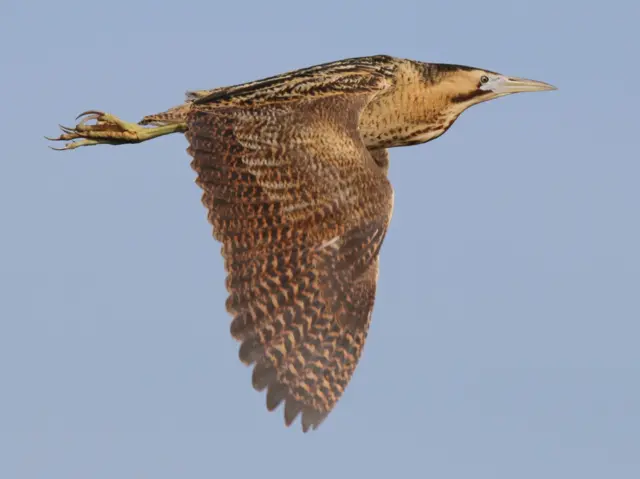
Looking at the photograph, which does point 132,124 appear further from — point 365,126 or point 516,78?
point 516,78

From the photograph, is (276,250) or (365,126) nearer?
(276,250)

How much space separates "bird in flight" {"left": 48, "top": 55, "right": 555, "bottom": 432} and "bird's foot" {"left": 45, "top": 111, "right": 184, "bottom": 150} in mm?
709

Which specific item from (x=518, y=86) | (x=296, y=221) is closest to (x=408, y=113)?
(x=518, y=86)

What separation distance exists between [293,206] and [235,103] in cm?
90

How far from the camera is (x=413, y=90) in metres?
12.4

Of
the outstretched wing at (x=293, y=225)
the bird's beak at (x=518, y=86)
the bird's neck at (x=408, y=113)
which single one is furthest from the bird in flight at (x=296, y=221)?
the bird's beak at (x=518, y=86)

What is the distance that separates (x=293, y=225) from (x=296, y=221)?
3 centimetres

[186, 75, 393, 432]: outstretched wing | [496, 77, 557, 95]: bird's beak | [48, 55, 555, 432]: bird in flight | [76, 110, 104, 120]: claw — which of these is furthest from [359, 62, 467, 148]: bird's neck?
[76, 110, 104, 120]: claw

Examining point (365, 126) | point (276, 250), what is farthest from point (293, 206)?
point (365, 126)

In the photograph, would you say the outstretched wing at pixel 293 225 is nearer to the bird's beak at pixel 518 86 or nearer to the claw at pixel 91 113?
the claw at pixel 91 113

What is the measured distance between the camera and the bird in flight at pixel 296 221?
11.1 meters

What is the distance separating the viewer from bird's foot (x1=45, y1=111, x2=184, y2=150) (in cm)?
1232

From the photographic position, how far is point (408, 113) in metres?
12.4

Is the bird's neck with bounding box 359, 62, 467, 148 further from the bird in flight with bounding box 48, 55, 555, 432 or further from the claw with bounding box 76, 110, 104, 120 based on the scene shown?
the claw with bounding box 76, 110, 104, 120
